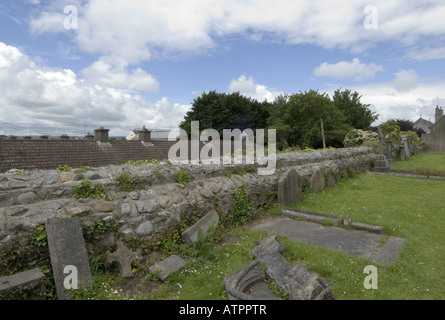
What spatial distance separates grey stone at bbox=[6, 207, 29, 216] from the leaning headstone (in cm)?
33

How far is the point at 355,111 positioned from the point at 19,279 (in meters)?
37.4

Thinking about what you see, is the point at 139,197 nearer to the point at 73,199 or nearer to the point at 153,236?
the point at 153,236

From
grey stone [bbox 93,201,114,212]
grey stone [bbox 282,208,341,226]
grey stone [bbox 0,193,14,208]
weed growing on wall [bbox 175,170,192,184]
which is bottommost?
grey stone [bbox 282,208,341,226]

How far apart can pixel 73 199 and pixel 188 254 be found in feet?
5.82

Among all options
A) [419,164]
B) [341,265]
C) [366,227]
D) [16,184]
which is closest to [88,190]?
[16,184]

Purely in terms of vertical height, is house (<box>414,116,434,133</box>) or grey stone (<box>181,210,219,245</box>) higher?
house (<box>414,116,434,133</box>)

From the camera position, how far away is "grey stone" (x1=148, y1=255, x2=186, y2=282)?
11.5 feet

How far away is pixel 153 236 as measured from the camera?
13.6 feet

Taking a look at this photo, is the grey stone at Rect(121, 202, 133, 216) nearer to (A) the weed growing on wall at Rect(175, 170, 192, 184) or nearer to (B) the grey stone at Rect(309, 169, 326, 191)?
(A) the weed growing on wall at Rect(175, 170, 192, 184)

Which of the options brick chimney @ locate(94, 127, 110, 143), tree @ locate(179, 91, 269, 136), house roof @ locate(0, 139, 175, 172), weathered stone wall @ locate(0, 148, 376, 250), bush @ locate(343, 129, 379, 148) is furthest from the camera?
tree @ locate(179, 91, 269, 136)

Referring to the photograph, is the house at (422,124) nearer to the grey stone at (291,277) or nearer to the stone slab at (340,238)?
the stone slab at (340,238)

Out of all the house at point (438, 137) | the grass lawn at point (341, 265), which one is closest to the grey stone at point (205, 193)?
the grass lawn at point (341, 265)

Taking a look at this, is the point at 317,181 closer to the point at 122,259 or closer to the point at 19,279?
the point at 122,259

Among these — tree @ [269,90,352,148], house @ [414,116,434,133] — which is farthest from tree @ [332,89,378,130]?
house @ [414,116,434,133]
